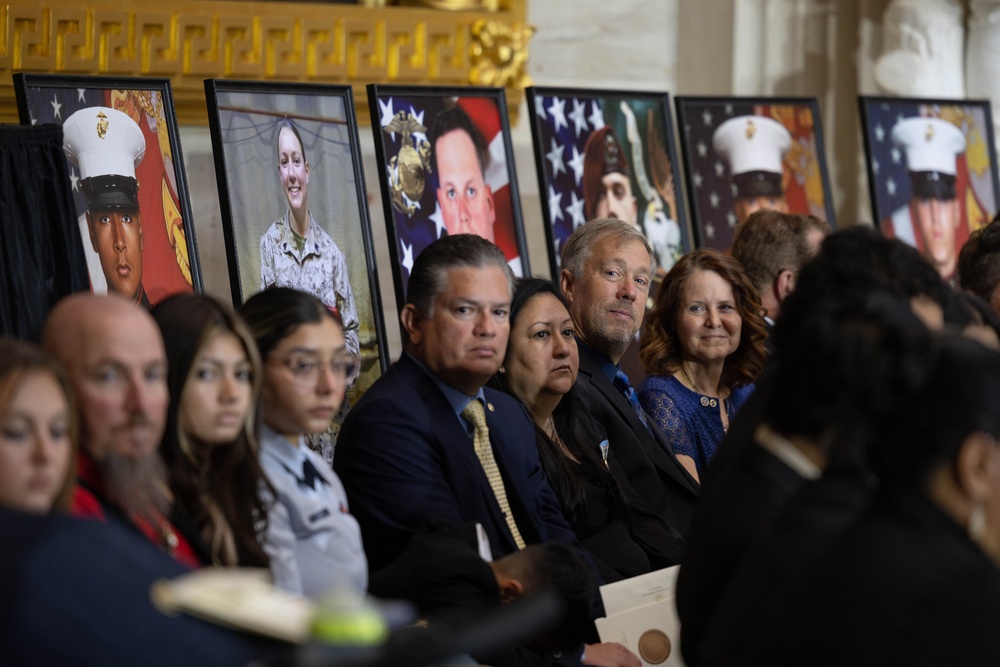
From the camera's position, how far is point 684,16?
346 inches

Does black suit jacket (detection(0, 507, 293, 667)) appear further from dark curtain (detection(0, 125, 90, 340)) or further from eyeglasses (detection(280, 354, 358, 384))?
dark curtain (detection(0, 125, 90, 340))

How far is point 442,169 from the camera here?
634cm

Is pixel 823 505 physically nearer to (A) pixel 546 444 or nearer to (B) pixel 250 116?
(A) pixel 546 444

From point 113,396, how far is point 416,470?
1311mm

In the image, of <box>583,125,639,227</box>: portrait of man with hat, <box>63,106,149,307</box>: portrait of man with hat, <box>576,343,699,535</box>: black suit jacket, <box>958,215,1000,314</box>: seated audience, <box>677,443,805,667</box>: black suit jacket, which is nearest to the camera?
<box>677,443,805,667</box>: black suit jacket

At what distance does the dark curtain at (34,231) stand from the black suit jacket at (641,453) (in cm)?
179

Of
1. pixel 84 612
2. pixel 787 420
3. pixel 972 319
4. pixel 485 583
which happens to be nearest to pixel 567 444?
pixel 485 583

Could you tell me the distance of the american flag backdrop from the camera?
7.91 metres

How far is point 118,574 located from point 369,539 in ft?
5.89

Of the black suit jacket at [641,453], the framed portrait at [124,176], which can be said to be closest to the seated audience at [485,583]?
the black suit jacket at [641,453]

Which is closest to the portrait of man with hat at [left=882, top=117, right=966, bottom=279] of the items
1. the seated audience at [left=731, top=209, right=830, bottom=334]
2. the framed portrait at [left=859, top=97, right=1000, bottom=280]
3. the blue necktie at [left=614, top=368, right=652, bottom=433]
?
the framed portrait at [left=859, top=97, right=1000, bottom=280]

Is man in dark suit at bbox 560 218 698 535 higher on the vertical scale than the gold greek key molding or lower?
lower

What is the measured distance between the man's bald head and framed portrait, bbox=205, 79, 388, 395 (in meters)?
2.58

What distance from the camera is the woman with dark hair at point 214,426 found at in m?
3.22
